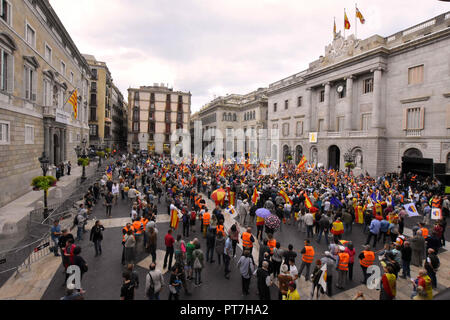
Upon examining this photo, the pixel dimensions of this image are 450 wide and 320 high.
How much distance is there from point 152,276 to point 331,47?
40.6 m

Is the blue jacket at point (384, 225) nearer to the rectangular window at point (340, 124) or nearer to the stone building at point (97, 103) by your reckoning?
the rectangular window at point (340, 124)

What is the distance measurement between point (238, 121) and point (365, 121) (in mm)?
36261

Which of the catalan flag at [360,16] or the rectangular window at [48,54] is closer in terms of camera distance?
the rectangular window at [48,54]

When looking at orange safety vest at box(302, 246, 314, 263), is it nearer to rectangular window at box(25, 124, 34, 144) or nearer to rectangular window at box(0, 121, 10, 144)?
rectangular window at box(0, 121, 10, 144)

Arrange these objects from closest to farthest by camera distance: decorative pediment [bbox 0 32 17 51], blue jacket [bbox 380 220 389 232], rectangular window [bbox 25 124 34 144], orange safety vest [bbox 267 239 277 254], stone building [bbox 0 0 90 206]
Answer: orange safety vest [bbox 267 239 277 254]
blue jacket [bbox 380 220 389 232]
decorative pediment [bbox 0 32 17 51]
stone building [bbox 0 0 90 206]
rectangular window [bbox 25 124 34 144]

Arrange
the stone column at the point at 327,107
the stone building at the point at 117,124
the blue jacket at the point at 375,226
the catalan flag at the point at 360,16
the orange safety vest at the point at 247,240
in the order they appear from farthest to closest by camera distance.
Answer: the stone building at the point at 117,124
the stone column at the point at 327,107
the catalan flag at the point at 360,16
the blue jacket at the point at 375,226
the orange safety vest at the point at 247,240

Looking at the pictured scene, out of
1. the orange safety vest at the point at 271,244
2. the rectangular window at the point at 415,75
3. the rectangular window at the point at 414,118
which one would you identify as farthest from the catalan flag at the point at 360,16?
the orange safety vest at the point at 271,244

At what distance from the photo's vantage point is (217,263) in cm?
925

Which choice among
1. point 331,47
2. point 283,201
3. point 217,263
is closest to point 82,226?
point 217,263

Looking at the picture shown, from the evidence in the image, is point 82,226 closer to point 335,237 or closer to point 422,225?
point 335,237

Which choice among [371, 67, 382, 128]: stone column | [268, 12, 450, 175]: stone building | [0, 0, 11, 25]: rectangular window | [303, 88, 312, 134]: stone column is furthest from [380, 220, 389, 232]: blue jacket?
[303, 88, 312, 134]: stone column

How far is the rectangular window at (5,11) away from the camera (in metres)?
15.3

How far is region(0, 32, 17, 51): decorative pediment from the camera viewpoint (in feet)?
50.6

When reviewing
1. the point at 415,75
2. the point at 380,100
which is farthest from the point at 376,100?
the point at 415,75
